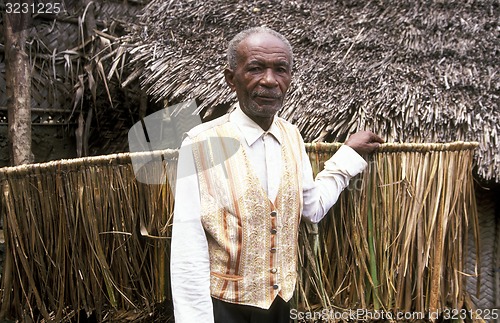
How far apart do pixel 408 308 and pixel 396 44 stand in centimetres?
150

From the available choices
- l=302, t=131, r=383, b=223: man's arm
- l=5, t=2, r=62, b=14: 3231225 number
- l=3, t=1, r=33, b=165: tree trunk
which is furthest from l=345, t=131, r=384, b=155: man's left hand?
l=5, t=2, r=62, b=14: 3231225 number

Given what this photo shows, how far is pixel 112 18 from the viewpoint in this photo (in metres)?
4.41

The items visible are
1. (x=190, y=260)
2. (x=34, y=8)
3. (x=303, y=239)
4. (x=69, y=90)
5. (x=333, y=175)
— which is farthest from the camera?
(x=69, y=90)

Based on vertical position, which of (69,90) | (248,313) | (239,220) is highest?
(69,90)

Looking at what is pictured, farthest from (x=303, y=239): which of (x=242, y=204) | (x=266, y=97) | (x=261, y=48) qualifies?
(x=261, y=48)

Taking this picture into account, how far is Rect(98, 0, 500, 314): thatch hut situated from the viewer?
7.30ft

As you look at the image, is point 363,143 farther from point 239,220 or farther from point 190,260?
point 190,260

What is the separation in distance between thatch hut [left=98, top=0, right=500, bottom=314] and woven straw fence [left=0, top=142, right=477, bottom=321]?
0.31 metres

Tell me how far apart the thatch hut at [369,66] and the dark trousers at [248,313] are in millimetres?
951

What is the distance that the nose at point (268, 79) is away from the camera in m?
1.41

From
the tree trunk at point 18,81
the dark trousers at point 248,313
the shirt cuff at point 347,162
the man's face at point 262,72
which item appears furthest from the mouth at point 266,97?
the tree trunk at point 18,81

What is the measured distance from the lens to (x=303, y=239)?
6.19 feet

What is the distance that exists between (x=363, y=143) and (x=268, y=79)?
0.57 metres

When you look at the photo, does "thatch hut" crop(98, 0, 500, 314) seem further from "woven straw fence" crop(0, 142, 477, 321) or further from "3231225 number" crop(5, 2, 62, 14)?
"3231225 number" crop(5, 2, 62, 14)
